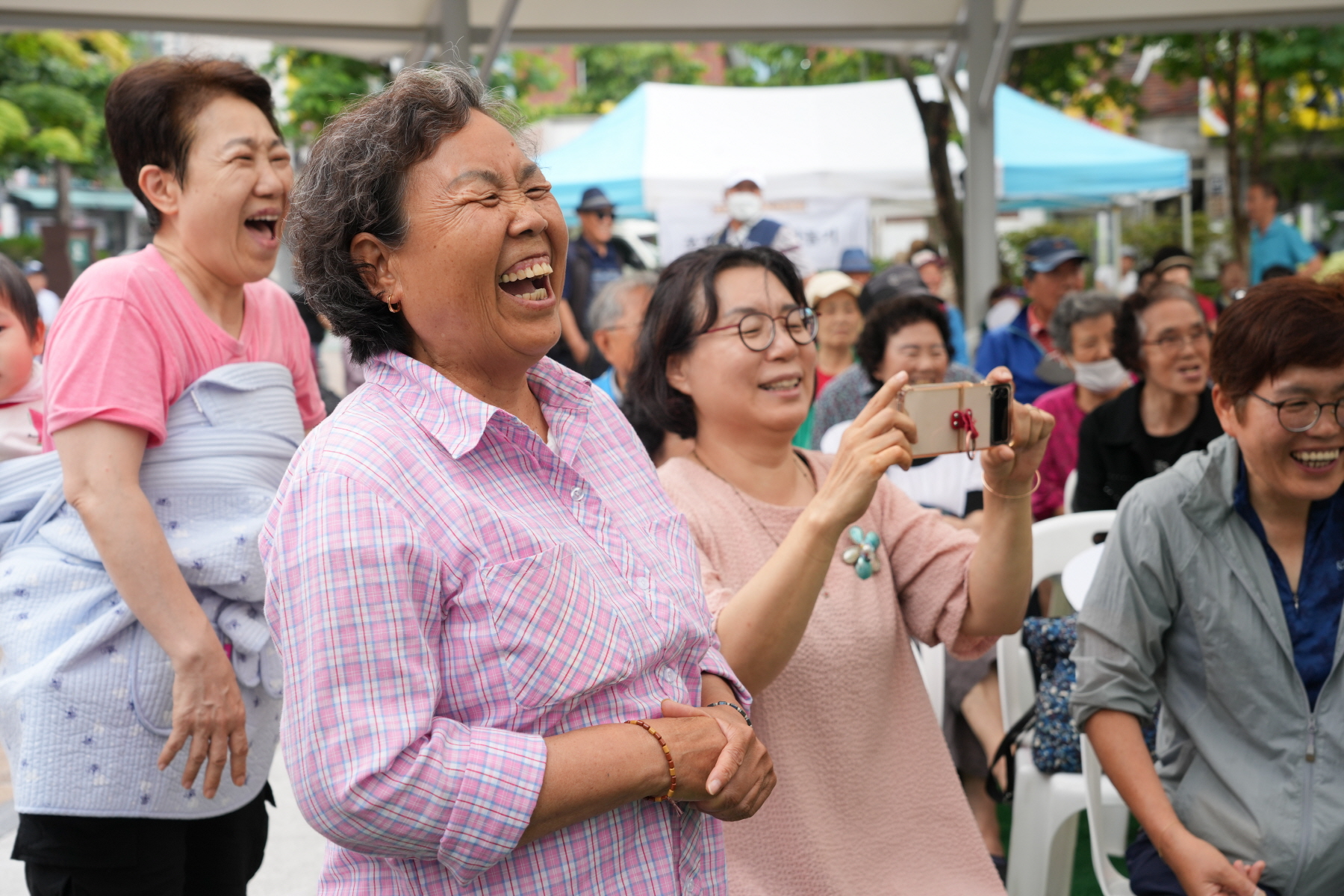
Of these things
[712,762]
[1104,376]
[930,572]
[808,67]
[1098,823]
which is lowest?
[1098,823]

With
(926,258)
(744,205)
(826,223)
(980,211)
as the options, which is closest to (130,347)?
(744,205)

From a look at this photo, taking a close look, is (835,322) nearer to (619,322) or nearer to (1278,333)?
(619,322)

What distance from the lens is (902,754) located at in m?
2.29

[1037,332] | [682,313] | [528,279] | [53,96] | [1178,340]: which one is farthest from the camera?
[53,96]

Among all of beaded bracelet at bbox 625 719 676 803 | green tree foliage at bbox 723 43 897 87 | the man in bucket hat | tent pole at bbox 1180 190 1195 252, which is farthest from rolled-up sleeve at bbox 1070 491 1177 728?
tent pole at bbox 1180 190 1195 252

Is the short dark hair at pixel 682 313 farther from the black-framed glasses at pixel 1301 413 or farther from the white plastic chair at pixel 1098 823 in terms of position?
the white plastic chair at pixel 1098 823

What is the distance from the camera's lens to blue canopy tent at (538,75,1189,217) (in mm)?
9820

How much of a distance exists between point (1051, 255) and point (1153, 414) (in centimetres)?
334

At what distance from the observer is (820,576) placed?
200 centimetres

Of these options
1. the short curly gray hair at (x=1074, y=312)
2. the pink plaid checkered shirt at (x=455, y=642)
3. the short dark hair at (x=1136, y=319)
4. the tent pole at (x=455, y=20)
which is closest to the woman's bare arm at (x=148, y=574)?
the pink plaid checkered shirt at (x=455, y=642)

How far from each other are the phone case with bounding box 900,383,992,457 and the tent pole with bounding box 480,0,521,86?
5538mm

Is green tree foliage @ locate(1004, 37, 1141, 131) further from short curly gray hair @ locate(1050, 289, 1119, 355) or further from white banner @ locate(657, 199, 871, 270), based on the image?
short curly gray hair @ locate(1050, 289, 1119, 355)

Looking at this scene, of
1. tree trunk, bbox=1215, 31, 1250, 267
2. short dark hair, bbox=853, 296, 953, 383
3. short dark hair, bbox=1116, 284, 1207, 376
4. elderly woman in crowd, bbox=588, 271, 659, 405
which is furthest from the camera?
tree trunk, bbox=1215, 31, 1250, 267

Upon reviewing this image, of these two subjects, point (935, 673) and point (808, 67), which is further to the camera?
point (808, 67)
